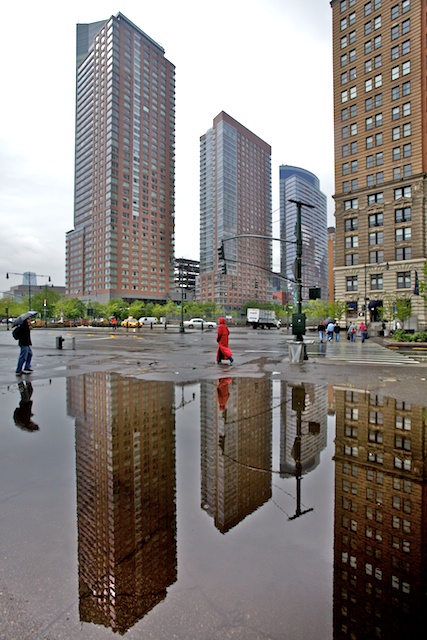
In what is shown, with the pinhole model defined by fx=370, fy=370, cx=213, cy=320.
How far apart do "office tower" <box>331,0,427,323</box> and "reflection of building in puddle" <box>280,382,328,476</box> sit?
50.4m

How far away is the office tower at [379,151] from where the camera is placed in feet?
185

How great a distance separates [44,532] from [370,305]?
211ft

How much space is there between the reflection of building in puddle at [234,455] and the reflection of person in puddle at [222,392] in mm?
22

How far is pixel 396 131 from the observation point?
58719mm

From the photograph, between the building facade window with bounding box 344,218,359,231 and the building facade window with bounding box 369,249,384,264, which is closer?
the building facade window with bounding box 369,249,384,264

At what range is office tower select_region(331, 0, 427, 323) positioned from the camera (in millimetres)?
56375

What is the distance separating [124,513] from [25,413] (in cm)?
484

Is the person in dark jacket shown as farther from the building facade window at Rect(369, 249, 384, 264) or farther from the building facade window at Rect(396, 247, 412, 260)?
the building facade window at Rect(369, 249, 384, 264)

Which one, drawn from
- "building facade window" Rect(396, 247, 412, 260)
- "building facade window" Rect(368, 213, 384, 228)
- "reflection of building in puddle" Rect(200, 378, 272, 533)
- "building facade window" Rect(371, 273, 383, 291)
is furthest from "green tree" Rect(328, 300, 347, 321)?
"reflection of building in puddle" Rect(200, 378, 272, 533)

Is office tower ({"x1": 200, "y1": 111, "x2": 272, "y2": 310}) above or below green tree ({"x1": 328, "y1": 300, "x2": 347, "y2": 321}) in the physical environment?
above

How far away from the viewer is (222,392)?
9.23 meters

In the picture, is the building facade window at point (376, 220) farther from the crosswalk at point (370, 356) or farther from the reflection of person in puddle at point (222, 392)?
the reflection of person in puddle at point (222, 392)

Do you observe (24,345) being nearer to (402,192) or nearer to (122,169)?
(402,192)

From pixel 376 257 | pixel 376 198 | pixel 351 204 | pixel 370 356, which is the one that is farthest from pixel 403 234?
pixel 370 356
